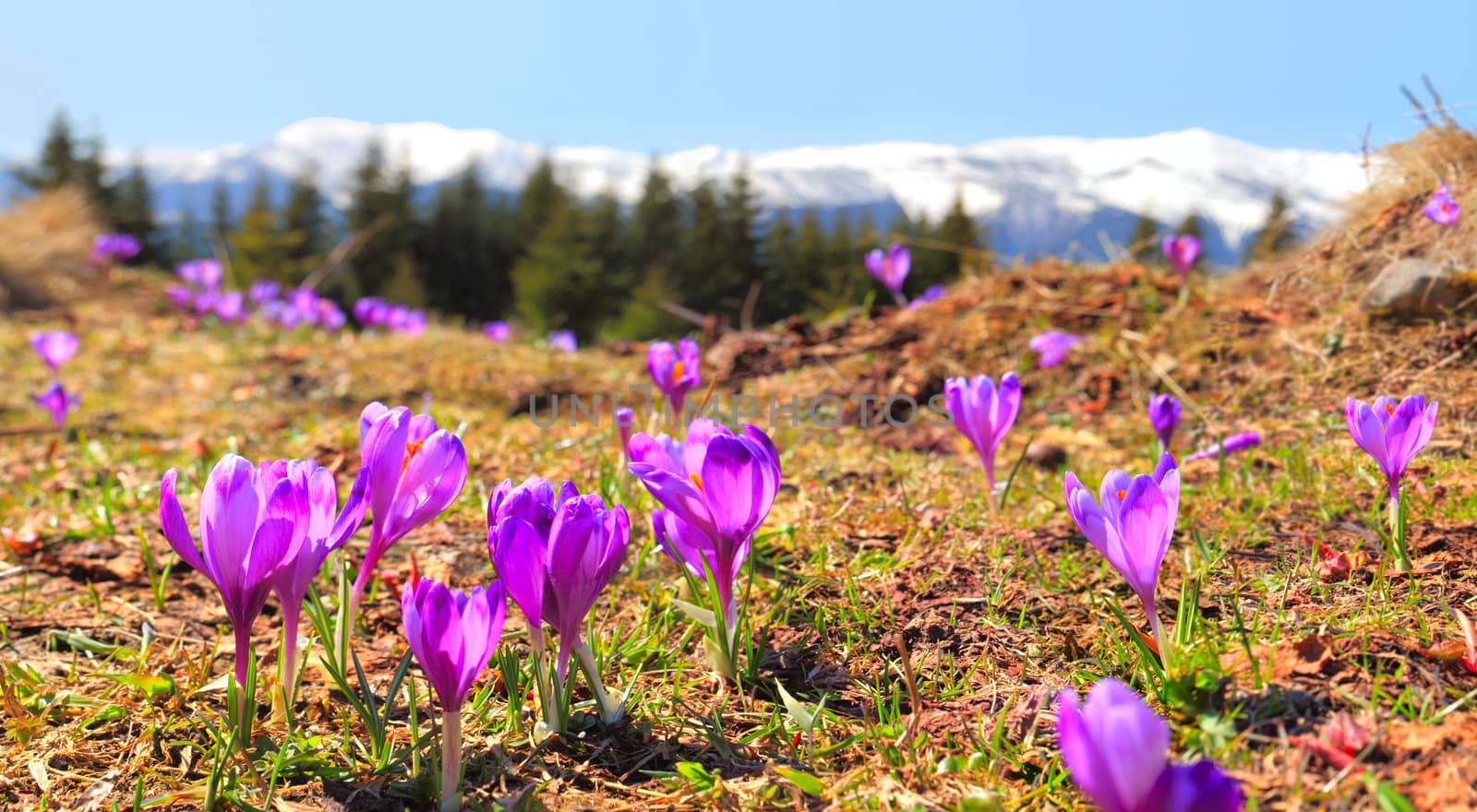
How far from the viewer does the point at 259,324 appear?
28.5 feet

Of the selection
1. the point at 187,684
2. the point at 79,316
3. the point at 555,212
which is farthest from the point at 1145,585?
the point at 555,212

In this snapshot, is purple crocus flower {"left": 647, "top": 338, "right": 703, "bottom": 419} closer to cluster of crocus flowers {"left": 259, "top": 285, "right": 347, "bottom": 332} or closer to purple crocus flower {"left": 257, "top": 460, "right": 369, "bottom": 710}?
purple crocus flower {"left": 257, "top": 460, "right": 369, "bottom": 710}

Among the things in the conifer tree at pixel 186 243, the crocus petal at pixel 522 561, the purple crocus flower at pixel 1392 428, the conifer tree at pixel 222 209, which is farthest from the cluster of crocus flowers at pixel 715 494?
the conifer tree at pixel 222 209

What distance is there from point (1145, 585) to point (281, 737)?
1394 millimetres

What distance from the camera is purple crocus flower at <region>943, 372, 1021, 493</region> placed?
2.21 metres

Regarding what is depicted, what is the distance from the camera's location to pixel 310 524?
4.39 feet

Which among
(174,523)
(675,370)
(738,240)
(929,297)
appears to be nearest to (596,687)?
(174,523)

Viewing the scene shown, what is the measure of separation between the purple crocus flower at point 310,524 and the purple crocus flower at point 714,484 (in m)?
0.42

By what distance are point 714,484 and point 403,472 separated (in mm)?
497

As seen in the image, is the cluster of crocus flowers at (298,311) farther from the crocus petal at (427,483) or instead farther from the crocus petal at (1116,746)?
the crocus petal at (1116,746)

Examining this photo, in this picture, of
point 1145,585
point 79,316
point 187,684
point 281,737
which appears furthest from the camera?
point 79,316

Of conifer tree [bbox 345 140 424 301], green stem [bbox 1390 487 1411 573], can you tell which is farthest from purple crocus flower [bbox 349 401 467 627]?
conifer tree [bbox 345 140 424 301]

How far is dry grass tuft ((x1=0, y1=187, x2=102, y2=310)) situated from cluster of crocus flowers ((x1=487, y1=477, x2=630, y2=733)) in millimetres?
12563

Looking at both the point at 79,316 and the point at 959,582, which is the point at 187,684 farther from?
the point at 79,316
